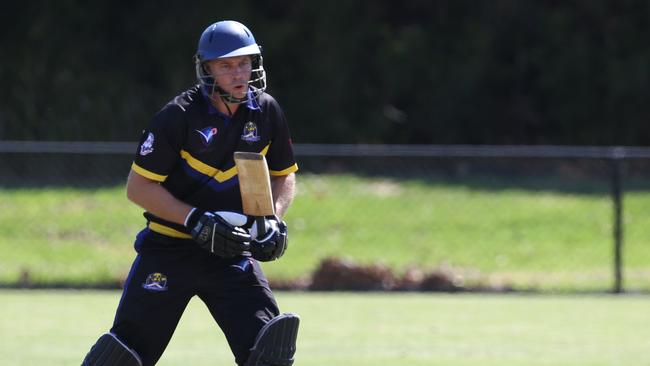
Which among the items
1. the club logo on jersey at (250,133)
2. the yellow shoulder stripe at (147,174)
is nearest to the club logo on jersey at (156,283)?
the yellow shoulder stripe at (147,174)

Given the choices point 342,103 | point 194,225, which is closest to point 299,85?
point 342,103

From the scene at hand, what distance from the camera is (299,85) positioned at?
65.9ft

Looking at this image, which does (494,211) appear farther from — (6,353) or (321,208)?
(6,353)

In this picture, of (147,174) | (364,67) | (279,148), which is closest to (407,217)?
(364,67)

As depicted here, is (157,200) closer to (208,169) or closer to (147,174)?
(147,174)

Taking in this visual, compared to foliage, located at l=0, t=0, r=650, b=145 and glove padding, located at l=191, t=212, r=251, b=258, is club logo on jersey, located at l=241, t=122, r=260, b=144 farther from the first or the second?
foliage, located at l=0, t=0, r=650, b=145

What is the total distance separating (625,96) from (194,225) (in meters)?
14.6

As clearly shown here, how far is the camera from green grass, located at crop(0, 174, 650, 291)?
13.9 meters

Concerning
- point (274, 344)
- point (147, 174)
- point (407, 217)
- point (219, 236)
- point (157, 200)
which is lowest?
point (407, 217)

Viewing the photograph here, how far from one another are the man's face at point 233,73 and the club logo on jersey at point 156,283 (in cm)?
91

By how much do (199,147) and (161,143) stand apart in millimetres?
184

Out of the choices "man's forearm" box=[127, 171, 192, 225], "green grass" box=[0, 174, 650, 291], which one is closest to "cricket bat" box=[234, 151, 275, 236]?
"man's forearm" box=[127, 171, 192, 225]

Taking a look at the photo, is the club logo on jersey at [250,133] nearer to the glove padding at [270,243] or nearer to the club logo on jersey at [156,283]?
the glove padding at [270,243]

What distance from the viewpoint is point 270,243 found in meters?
5.77
